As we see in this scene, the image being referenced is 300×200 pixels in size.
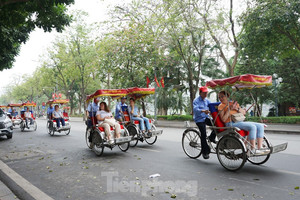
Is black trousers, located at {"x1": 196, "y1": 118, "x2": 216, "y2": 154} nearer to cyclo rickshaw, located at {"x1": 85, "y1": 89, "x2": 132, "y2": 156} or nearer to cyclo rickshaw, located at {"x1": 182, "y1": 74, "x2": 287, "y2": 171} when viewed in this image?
cyclo rickshaw, located at {"x1": 182, "y1": 74, "x2": 287, "y2": 171}

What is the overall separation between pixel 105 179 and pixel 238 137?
2.95 metres

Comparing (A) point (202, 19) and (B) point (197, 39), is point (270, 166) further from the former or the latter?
(B) point (197, 39)

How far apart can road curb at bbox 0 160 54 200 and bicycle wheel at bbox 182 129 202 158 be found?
3989mm

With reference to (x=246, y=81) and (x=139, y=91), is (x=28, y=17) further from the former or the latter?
(x=246, y=81)

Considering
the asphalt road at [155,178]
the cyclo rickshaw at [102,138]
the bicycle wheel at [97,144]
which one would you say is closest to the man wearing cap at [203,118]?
the asphalt road at [155,178]

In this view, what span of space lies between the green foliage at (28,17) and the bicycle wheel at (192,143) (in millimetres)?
5657

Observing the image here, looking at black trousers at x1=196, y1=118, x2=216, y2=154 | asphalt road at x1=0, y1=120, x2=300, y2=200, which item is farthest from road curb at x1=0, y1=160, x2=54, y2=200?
black trousers at x1=196, y1=118, x2=216, y2=154

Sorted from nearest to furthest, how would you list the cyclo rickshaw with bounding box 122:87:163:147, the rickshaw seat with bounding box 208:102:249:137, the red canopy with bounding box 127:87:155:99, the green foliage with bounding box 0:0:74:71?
the rickshaw seat with bounding box 208:102:249:137
the green foliage with bounding box 0:0:74:71
the cyclo rickshaw with bounding box 122:87:163:147
the red canopy with bounding box 127:87:155:99

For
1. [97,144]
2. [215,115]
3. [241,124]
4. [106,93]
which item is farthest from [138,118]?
[241,124]

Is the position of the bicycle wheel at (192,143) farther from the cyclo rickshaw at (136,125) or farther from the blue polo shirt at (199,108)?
the cyclo rickshaw at (136,125)

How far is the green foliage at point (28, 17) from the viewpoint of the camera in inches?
315

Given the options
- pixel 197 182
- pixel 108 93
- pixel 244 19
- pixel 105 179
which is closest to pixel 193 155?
pixel 197 182

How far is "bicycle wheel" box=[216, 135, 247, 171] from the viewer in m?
5.40

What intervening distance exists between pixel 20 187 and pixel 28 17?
767 cm
